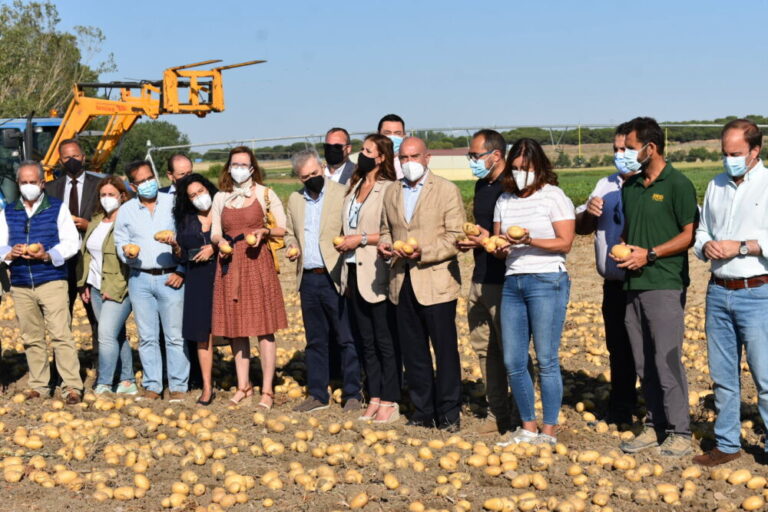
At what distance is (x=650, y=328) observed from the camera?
5.76m

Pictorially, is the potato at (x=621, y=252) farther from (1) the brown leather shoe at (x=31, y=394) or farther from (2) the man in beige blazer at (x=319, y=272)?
(1) the brown leather shoe at (x=31, y=394)

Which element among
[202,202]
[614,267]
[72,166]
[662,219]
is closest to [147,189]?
[202,202]

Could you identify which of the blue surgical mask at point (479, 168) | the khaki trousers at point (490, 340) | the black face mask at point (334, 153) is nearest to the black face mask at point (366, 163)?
the black face mask at point (334, 153)

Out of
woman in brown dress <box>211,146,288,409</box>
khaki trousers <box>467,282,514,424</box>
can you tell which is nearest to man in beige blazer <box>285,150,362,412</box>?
woman in brown dress <box>211,146,288,409</box>

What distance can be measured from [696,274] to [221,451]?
33.3ft

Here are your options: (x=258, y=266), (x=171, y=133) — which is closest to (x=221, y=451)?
(x=258, y=266)

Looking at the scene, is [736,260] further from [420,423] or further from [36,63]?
[36,63]

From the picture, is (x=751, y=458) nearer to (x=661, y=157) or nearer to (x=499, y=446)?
(x=499, y=446)

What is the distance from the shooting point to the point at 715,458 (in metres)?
5.68

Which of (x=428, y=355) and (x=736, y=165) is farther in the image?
(x=428, y=355)

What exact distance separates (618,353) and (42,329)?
486 centimetres

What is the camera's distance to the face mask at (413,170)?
6.35m

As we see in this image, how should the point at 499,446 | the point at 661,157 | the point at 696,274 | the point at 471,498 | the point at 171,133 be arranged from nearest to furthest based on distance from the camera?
1. the point at 471,498
2. the point at 661,157
3. the point at 499,446
4. the point at 696,274
5. the point at 171,133

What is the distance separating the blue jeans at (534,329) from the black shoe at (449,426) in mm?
651
